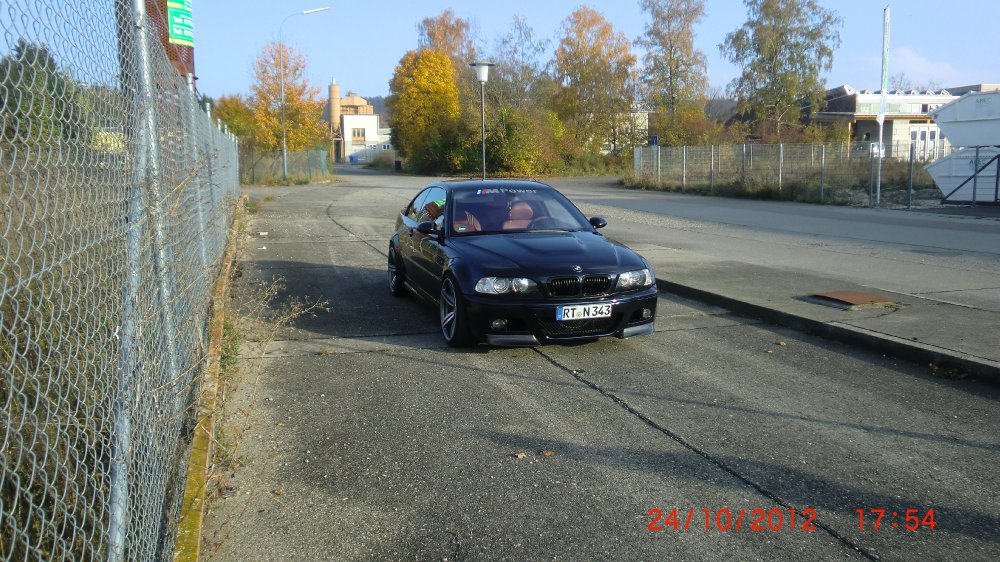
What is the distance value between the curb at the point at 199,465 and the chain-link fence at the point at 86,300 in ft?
0.20

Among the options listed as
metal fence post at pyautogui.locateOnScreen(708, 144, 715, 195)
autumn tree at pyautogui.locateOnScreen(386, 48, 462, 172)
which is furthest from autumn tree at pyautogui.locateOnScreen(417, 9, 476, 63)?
metal fence post at pyautogui.locateOnScreen(708, 144, 715, 195)

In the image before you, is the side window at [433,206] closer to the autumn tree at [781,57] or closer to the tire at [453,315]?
the tire at [453,315]

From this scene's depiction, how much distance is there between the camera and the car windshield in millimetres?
8023

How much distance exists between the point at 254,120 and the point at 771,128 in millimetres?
33706

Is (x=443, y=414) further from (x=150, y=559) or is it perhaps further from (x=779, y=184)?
(x=779, y=184)

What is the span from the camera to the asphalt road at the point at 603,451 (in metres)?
3.68

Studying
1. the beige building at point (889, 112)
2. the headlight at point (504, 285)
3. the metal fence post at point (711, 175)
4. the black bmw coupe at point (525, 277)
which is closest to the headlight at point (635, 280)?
the black bmw coupe at point (525, 277)

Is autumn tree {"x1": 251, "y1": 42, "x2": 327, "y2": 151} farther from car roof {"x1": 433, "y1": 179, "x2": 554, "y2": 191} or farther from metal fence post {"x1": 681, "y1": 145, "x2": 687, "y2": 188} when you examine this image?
car roof {"x1": 433, "y1": 179, "x2": 554, "y2": 191}

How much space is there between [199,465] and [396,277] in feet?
18.9

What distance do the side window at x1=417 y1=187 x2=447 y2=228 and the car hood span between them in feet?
2.31

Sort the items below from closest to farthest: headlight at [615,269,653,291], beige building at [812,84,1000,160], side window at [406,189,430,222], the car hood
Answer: the car hood, headlight at [615,269,653,291], side window at [406,189,430,222], beige building at [812,84,1000,160]

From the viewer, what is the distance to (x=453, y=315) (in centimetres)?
712

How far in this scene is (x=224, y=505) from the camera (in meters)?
4.03

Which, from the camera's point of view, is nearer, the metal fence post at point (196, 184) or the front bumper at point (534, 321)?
the front bumper at point (534, 321)
